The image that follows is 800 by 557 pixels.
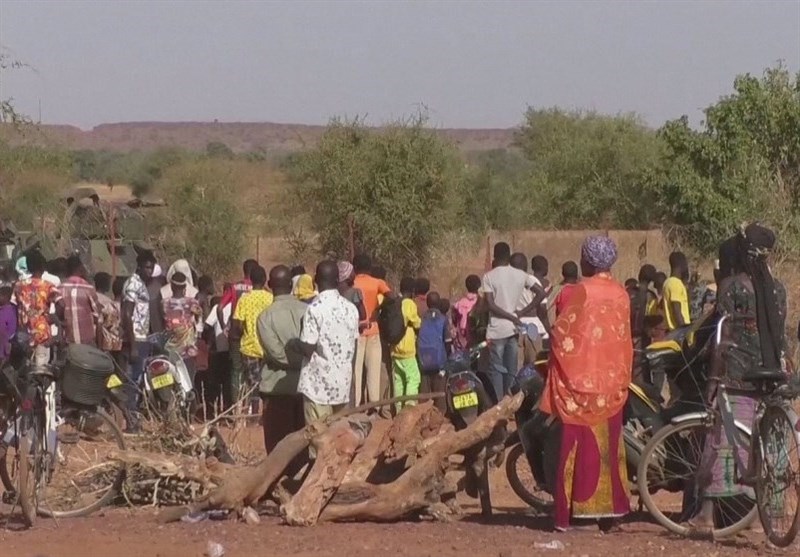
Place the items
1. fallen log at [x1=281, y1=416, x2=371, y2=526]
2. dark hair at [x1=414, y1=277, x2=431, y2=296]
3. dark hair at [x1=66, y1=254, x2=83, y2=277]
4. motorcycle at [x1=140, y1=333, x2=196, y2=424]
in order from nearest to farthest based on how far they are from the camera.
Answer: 1. fallen log at [x1=281, y1=416, x2=371, y2=526]
2. motorcycle at [x1=140, y1=333, x2=196, y2=424]
3. dark hair at [x1=66, y1=254, x2=83, y2=277]
4. dark hair at [x1=414, y1=277, x2=431, y2=296]

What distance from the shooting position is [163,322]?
13328mm

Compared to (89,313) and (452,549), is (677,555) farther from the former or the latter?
(89,313)

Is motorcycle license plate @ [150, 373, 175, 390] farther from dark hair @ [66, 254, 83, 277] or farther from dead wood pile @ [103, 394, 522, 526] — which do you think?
dark hair @ [66, 254, 83, 277]

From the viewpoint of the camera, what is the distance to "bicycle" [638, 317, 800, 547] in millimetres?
7379

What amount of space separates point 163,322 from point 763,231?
711cm

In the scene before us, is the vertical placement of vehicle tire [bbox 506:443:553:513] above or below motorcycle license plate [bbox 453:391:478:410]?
below

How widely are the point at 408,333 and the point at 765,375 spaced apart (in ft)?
20.3

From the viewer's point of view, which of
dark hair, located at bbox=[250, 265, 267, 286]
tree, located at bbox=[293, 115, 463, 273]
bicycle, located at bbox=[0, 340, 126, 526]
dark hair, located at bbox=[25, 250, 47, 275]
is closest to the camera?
bicycle, located at bbox=[0, 340, 126, 526]

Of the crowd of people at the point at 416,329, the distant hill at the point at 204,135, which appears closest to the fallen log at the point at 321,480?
the crowd of people at the point at 416,329

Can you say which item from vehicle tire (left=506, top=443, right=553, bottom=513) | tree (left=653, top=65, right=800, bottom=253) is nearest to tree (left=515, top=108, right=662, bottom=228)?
tree (left=653, top=65, right=800, bottom=253)

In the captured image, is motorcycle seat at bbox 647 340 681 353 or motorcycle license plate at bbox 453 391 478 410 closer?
motorcycle seat at bbox 647 340 681 353

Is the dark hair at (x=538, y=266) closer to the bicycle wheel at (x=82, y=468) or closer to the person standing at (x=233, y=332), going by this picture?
the person standing at (x=233, y=332)

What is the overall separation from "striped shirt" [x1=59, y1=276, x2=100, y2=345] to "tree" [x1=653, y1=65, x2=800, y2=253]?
1536 centimetres

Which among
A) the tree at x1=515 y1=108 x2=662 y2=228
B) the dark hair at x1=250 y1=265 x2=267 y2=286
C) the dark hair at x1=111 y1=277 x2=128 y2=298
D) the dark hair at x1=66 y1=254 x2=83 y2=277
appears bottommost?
the dark hair at x1=111 y1=277 x2=128 y2=298
